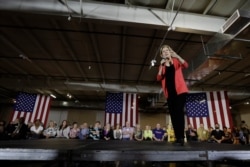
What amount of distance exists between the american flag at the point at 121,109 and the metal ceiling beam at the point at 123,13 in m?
4.72

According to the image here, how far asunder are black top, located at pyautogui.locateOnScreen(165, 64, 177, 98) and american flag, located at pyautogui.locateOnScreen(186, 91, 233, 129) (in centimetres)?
567

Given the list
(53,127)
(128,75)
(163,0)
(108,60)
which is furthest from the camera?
(128,75)

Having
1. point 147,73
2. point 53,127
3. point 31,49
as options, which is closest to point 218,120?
point 147,73

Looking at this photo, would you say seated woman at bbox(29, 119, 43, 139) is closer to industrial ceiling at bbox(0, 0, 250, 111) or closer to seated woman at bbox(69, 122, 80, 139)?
seated woman at bbox(69, 122, 80, 139)

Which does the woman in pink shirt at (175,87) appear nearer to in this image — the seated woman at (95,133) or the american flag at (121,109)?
the seated woman at (95,133)

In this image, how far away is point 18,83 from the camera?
23.4 ft

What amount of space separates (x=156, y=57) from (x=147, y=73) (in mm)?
1429

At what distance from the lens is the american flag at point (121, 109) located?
24.0 ft

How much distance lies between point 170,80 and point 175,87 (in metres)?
0.09

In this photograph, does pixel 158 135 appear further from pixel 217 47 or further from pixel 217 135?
pixel 217 47

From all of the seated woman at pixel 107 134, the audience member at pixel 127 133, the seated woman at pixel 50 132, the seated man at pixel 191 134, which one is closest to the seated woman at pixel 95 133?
the seated woman at pixel 107 134

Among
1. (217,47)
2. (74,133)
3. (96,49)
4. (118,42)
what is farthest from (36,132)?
(217,47)

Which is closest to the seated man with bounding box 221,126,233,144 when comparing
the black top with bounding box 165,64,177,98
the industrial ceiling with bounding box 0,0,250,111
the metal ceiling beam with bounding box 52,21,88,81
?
the industrial ceiling with bounding box 0,0,250,111

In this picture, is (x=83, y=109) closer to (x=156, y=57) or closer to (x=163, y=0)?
(x=156, y=57)
